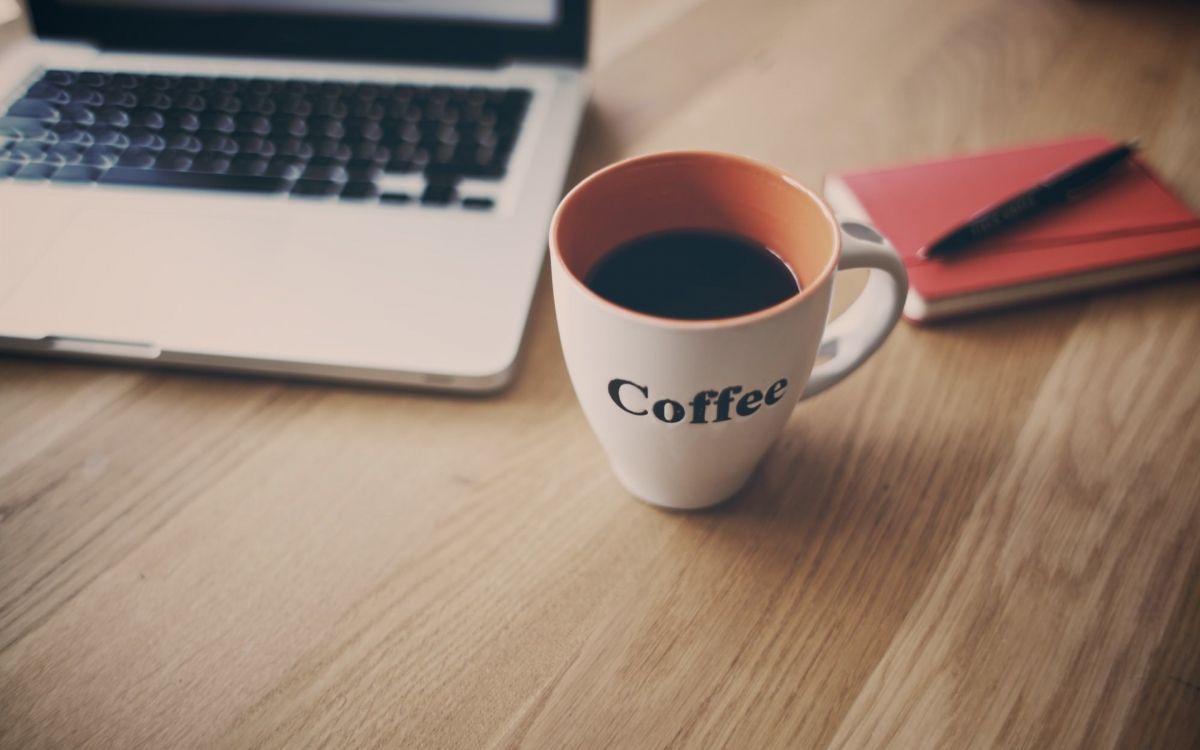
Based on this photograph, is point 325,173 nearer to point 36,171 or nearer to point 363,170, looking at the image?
point 363,170

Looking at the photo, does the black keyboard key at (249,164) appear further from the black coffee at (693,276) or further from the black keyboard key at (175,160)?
the black coffee at (693,276)

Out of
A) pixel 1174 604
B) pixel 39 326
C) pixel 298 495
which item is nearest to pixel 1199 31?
pixel 1174 604

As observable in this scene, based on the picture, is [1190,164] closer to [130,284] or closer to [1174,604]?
[1174,604]

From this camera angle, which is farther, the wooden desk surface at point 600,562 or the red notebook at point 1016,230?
the red notebook at point 1016,230

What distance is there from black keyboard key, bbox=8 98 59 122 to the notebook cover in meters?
0.59

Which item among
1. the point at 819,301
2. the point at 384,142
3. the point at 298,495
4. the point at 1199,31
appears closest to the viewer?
the point at 819,301

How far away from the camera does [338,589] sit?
41 cm

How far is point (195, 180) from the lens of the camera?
57 centimetres

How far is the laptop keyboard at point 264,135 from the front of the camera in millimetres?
569

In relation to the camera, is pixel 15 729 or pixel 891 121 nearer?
pixel 15 729

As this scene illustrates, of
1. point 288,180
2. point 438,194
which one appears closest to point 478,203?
point 438,194

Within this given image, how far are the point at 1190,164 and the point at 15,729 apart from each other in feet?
2.68

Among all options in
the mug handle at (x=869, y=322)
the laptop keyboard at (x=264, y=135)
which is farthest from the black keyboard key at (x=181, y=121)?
the mug handle at (x=869, y=322)

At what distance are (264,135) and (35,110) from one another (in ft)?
0.61
